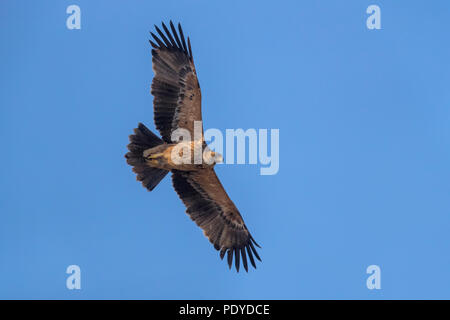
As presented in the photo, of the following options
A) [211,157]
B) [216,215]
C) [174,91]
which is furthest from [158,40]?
[216,215]

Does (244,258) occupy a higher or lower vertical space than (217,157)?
lower

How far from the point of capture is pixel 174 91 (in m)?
11.3

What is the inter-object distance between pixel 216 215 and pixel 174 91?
2537 millimetres

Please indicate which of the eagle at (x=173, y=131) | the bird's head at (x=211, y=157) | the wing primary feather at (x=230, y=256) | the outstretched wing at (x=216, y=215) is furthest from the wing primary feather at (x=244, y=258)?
the bird's head at (x=211, y=157)

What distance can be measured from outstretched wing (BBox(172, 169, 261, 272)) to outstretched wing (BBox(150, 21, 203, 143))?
1.01 meters

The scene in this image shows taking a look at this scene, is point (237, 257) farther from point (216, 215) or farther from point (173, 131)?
point (173, 131)

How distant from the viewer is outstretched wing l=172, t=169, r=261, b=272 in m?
12.0

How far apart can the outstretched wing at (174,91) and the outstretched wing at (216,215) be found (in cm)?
101
